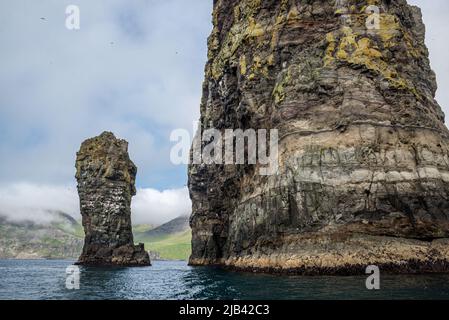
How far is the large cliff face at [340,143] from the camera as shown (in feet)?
140

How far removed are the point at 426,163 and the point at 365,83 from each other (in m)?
12.3

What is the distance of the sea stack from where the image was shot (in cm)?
9562

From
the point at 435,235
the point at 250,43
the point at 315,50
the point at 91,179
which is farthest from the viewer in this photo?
the point at 91,179

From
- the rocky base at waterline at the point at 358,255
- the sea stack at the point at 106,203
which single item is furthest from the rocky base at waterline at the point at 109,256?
the rocky base at waterline at the point at 358,255

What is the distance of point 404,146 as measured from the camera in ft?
154

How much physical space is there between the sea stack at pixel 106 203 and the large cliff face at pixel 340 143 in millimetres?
38907

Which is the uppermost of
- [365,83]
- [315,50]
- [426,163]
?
[315,50]

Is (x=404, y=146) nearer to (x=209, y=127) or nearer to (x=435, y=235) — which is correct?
(x=435, y=235)

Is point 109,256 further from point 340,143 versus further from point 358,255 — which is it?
point 358,255

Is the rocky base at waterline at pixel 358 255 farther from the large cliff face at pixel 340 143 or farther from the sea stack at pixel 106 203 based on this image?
the sea stack at pixel 106 203

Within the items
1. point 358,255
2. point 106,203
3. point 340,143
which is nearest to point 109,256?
point 106,203

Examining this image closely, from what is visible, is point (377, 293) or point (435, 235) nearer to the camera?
point (377, 293)

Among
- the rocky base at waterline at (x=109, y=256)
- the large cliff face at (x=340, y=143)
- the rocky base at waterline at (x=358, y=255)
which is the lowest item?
the rocky base at waterline at (x=109, y=256)

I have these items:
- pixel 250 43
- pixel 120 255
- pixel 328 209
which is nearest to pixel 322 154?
pixel 328 209
